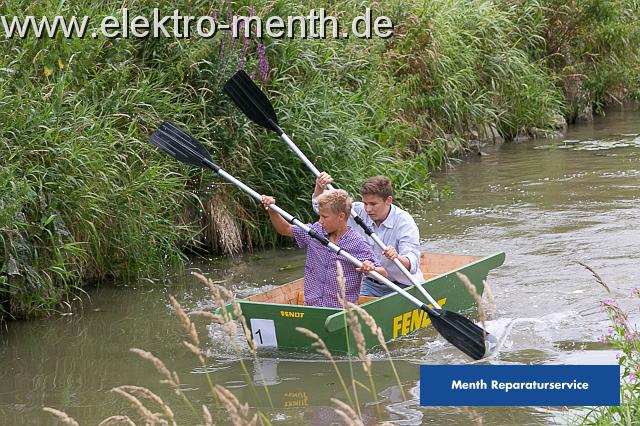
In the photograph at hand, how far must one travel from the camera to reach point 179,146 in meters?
7.72

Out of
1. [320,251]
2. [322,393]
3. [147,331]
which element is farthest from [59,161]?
[322,393]

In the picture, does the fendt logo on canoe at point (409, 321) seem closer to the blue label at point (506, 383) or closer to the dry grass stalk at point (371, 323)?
the dry grass stalk at point (371, 323)

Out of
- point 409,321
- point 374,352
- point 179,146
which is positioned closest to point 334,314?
point 374,352

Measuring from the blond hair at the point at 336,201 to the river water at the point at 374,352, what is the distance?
947mm

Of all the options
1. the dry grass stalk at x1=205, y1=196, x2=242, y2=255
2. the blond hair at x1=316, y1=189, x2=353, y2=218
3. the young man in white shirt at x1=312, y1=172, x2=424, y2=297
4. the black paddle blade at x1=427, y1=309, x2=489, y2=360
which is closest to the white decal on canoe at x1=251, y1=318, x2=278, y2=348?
the blond hair at x1=316, y1=189, x2=353, y2=218

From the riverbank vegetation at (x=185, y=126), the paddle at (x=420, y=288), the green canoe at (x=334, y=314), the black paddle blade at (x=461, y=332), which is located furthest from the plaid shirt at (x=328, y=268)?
the riverbank vegetation at (x=185, y=126)

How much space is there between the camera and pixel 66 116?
855 centimetres

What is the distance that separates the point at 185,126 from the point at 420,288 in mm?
3369

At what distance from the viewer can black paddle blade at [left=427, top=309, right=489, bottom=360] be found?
6105 millimetres

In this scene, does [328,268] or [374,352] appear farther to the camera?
[374,352]

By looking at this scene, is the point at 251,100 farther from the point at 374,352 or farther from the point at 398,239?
the point at 374,352

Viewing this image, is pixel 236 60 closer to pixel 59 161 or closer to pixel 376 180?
pixel 59 161

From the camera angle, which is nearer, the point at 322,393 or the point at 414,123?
the point at 322,393

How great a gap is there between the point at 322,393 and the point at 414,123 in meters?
7.85
